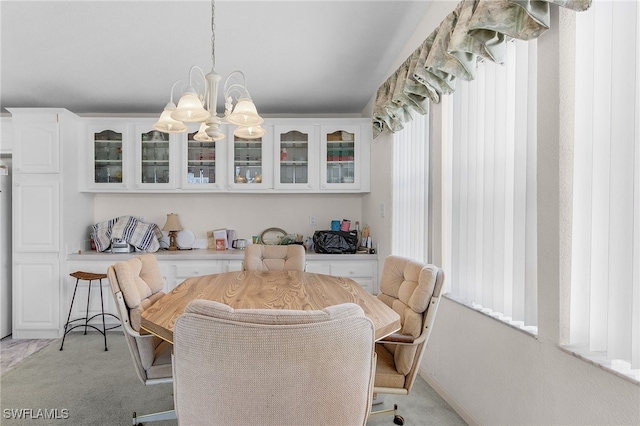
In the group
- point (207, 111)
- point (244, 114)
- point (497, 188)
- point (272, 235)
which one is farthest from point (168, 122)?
point (272, 235)

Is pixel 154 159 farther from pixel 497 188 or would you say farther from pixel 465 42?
pixel 497 188

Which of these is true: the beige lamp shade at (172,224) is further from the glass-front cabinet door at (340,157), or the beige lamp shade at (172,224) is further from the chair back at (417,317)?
the chair back at (417,317)

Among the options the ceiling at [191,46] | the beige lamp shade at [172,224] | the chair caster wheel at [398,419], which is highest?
the ceiling at [191,46]

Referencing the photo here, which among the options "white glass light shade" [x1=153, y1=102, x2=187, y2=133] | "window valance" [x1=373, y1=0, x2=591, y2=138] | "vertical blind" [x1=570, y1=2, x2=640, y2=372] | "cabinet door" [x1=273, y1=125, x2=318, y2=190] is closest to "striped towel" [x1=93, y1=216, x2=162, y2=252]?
"cabinet door" [x1=273, y1=125, x2=318, y2=190]

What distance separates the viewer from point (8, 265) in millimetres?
3424

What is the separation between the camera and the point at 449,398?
2.08m

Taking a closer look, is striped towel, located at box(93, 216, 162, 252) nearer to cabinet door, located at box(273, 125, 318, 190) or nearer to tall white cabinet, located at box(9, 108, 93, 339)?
tall white cabinet, located at box(9, 108, 93, 339)

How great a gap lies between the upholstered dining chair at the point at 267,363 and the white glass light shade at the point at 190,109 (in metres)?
1.02

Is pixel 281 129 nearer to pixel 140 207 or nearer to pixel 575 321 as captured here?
pixel 140 207

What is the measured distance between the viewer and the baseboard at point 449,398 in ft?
6.05

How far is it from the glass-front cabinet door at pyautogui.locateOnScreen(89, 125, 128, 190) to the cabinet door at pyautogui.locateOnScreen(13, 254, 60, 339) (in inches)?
36.4

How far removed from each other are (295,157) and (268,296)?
7.82 ft

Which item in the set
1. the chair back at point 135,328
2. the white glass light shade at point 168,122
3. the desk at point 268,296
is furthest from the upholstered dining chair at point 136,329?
the white glass light shade at point 168,122

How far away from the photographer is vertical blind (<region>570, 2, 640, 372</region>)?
3.36ft
